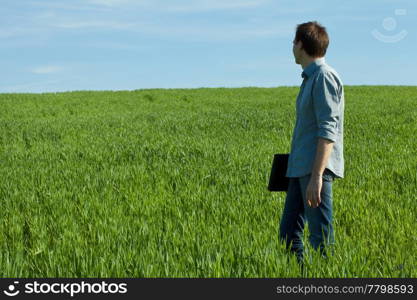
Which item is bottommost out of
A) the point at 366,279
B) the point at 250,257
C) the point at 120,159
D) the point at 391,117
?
the point at 366,279

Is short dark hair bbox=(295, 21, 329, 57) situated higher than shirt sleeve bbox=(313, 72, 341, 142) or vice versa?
short dark hair bbox=(295, 21, 329, 57)

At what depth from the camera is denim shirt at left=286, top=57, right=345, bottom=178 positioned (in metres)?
4.04

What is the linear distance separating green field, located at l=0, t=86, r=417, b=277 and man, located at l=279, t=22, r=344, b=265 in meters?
0.37

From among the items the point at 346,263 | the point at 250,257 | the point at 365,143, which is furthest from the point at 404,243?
the point at 365,143

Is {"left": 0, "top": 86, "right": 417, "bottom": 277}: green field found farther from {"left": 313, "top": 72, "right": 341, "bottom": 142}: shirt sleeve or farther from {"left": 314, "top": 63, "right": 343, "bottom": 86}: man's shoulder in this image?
{"left": 314, "top": 63, "right": 343, "bottom": 86}: man's shoulder

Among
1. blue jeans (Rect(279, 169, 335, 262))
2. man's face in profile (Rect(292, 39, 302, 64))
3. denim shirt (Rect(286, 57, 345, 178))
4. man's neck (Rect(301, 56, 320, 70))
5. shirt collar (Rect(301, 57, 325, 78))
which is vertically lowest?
blue jeans (Rect(279, 169, 335, 262))

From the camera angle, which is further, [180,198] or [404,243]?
[180,198]

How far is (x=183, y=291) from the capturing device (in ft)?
11.9

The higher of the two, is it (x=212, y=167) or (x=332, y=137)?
(x=212, y=167)

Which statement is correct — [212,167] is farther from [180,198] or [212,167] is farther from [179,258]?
[179,258]

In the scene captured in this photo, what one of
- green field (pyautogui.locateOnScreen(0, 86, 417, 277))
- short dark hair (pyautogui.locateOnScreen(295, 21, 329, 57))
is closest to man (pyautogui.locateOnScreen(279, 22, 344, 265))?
short dark hair (pyautogui.locateOnScreen(295, 21, 329, 57))

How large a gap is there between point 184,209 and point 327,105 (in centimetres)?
311

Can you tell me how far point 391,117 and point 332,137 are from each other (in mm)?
16195

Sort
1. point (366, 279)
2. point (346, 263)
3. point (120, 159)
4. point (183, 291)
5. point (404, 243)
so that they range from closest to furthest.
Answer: point (183, 291) < point (366, 279) < point (346, 263) < point (404, 243) < point (120, 159)
